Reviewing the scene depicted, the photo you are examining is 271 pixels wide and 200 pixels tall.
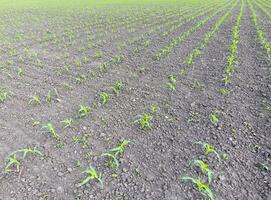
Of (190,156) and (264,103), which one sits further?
(264,103)

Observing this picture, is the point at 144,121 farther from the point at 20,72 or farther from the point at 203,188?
the point at 20,72

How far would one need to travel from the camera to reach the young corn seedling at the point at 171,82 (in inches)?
217

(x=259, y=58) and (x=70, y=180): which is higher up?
(x=259, y=58)

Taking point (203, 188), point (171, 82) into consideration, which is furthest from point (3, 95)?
point (203, 188)

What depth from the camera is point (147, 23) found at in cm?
1359

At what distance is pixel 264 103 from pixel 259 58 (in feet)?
9.94

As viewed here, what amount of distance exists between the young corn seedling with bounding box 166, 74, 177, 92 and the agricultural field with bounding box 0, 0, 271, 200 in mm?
38

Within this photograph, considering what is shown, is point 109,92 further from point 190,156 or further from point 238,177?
point 238,177

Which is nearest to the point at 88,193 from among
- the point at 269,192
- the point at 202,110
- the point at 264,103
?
the point at 269,192

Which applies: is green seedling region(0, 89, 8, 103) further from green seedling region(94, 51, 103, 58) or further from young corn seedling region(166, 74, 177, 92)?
young corn seedling region(166, 74, 177, 92)

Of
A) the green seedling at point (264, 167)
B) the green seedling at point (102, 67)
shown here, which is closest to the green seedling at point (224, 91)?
the green seedling at point (264, 167)

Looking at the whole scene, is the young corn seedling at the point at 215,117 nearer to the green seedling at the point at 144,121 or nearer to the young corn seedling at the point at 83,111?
the green seedling at the point at 144,121

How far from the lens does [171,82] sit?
5.88m

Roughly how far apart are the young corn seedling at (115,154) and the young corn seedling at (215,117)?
1.61 m
